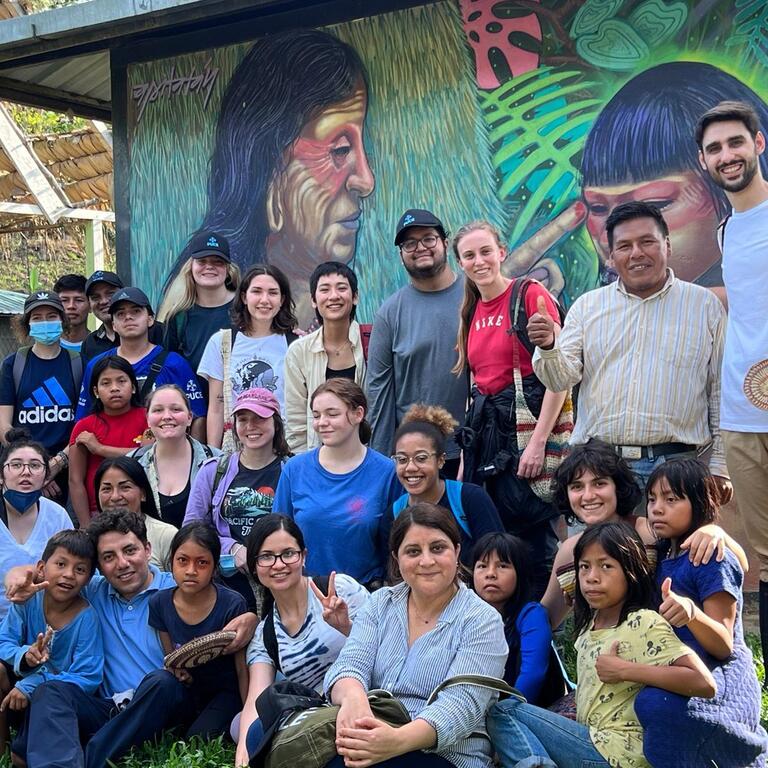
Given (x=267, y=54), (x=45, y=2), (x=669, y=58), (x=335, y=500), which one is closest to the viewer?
(x=335, y=500)

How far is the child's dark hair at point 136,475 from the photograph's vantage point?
5.50 m

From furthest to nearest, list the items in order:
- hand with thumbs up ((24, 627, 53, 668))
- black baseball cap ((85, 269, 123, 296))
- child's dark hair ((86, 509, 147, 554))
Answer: black baseball cap ((85, 269, 123, 296)), child's dark hair ((86, 509, 147, 554)), hand with thumbs up ((24, 627, 53, 668))

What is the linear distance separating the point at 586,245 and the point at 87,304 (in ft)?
11.0

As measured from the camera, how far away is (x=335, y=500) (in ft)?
16.4

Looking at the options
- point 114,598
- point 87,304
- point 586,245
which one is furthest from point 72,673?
point 586,245

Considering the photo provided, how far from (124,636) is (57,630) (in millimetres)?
300

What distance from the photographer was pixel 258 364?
236 inches

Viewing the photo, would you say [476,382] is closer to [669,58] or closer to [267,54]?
[669,58]

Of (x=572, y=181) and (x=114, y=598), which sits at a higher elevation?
(x=572, y=181)

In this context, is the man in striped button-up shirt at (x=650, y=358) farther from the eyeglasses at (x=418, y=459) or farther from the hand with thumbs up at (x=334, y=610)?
the hand with thumbs up at (x=334, y=610)

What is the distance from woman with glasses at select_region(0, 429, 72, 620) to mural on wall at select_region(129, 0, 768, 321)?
8.85ft

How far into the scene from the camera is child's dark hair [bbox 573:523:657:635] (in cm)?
389

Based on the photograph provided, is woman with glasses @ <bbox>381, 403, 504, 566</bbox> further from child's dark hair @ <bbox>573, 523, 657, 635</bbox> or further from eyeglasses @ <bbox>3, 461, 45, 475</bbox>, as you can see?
eyeglasses @ <bbox>3, 461, 45, 475</bbox>

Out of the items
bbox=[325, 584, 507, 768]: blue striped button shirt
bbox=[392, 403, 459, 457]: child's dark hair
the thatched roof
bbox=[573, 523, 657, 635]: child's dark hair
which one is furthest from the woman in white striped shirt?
the thatched roof
